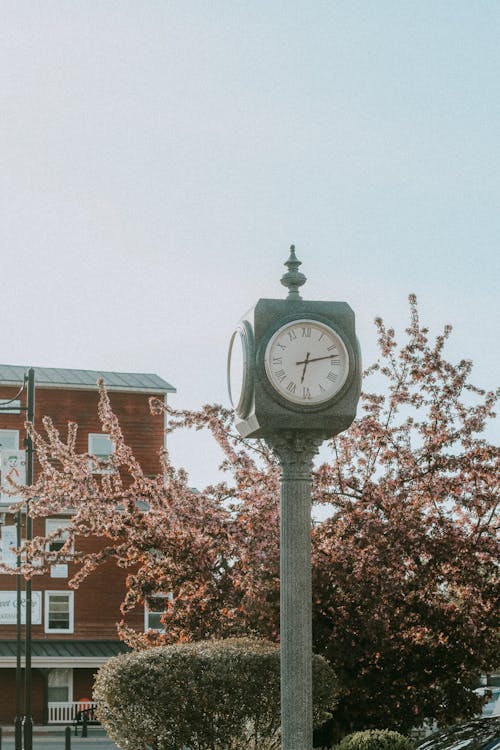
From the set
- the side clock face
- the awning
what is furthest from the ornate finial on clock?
the awning

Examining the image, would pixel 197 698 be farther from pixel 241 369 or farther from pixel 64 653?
pixel 64 653

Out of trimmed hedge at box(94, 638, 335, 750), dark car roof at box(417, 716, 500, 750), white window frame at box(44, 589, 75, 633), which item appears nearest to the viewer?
dark car roof at box(417, 716, 500, 750)

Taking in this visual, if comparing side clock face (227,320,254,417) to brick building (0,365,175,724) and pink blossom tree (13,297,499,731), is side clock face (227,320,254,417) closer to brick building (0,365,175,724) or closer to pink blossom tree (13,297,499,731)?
pink blossom tree (13,297,499,731)

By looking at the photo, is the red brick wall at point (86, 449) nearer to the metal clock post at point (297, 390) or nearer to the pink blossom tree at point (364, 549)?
the pink blossom tree at point (364, 549)

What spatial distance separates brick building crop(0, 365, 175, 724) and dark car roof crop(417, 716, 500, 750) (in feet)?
117

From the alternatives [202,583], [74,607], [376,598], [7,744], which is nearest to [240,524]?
[202,583]

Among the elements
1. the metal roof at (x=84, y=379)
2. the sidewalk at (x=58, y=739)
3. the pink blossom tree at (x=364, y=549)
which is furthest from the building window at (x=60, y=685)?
the pink blossom tree at (x=364, y=549)

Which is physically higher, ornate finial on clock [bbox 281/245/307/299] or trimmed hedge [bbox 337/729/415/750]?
ornate finial on clock [bbox 281/245/307/299]

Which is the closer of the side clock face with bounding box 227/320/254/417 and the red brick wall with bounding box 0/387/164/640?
the side clock face with bounding box 227/320/254/417

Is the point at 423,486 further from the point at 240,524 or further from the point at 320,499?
the point at 240,524

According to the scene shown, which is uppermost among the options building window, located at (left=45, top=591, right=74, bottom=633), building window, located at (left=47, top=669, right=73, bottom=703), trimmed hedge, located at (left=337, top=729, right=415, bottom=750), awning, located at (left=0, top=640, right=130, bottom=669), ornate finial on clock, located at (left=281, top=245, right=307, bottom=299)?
ornate finial on clock, located at (left=281, top=245, right=307, bottom=299)

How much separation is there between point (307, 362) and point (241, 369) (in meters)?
0.49

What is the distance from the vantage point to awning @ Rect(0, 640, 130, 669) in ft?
147

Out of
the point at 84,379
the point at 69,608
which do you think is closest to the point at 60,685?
the point at 69,608
